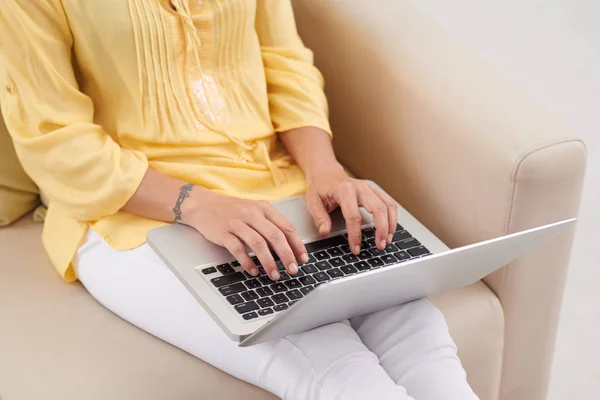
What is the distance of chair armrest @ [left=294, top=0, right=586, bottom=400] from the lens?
1273mm

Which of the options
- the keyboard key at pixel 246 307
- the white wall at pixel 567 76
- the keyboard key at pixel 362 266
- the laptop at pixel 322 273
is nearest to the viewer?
the laptop at pixel 322 273

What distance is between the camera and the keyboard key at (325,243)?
1.23 metres

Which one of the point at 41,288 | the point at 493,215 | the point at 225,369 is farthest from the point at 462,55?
the point at 41,288

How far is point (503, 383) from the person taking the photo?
1.44m

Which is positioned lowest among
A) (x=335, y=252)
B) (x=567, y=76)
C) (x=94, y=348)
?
(x=567, y=76)

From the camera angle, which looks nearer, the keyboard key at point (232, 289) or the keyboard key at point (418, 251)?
the keyboard key at point (232, 289)


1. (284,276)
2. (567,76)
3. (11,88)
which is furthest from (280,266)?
(567,76)

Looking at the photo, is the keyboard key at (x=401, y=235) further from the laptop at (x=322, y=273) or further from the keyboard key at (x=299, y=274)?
the keyboard key at (x=299, y=274)

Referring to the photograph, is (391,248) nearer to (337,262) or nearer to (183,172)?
(337,262)

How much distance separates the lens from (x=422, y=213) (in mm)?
1438

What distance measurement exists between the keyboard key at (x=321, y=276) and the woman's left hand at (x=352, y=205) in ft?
0.20

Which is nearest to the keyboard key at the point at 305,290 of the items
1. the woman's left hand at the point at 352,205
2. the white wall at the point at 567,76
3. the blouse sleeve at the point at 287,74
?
the woman's left hand at the point at 352,205

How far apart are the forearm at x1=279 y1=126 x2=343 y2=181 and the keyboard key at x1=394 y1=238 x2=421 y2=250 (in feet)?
0.55

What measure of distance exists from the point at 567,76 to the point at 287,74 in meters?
1.47
